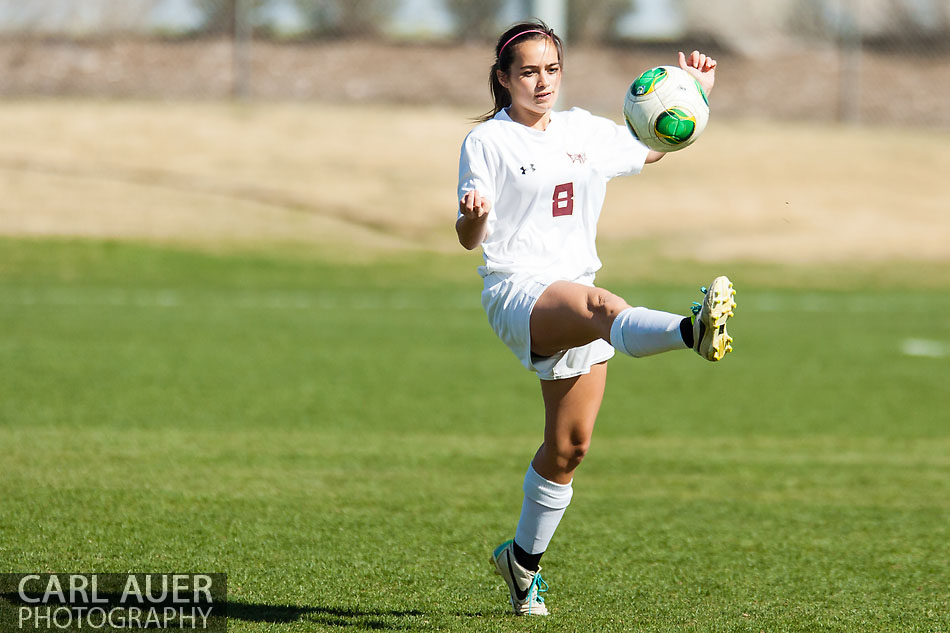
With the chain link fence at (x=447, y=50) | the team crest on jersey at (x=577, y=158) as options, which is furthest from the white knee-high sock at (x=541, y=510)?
the chain link fence at (x=447, y=50)

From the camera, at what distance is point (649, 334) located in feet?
13.6

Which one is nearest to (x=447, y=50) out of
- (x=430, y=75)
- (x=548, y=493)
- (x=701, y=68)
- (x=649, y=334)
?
(x=430, y=75)

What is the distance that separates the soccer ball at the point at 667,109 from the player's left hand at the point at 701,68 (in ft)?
0.53

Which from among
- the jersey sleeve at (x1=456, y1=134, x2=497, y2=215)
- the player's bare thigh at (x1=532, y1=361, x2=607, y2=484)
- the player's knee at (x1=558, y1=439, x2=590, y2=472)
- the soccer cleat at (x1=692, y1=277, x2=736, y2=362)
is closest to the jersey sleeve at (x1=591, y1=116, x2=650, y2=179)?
the jersey sleeve at (x1=456, y1=134, x2=497, y2=215)

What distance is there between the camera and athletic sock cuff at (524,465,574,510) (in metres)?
5.01

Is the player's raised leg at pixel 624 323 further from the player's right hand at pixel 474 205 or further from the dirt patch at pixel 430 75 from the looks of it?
the dirt patch at pixel 430 75

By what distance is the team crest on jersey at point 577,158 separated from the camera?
16.2ft

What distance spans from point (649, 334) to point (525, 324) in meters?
0.65

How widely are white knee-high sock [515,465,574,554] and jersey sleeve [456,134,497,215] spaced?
1130 millimetres

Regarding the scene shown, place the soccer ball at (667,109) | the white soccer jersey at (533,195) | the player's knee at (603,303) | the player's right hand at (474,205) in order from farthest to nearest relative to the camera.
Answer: the soccer ball at (667,109), the white soccer jersey at (533,195), the player's right hand at (474,205), the player's knee at (603,303)

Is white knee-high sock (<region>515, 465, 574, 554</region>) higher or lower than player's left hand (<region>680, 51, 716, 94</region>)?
lower

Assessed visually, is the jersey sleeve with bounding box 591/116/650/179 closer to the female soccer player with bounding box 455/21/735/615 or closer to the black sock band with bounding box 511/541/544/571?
the female soccer player with bounding box 455/21/735/615

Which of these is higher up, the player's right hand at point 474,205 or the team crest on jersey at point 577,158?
the team crest on jersey at point 577,158

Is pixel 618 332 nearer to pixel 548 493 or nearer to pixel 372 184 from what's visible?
pixel 548 493
